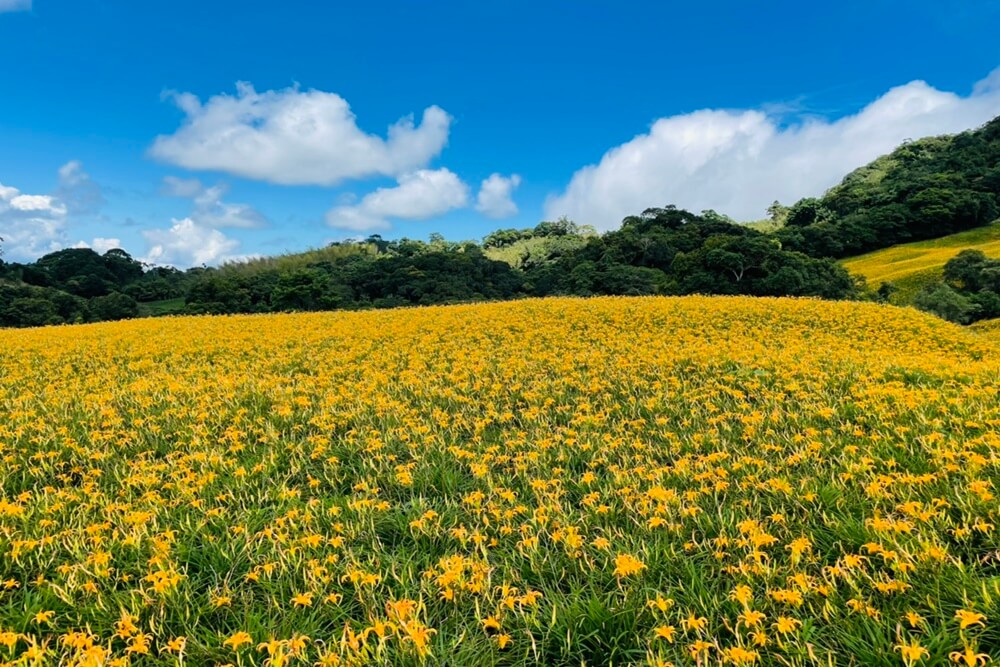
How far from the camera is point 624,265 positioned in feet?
165

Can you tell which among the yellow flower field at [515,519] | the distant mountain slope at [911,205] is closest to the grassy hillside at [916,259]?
the distant mountain slope at [911,205]

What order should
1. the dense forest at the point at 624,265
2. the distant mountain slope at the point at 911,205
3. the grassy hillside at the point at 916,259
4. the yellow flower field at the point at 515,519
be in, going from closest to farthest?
the yellow flower field at the point at 515,519
the dense forest at the point at 624,265
the grassy hillside at the point at 916,259
the distant mountain slope at the point at 911,205

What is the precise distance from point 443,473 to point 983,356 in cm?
1153

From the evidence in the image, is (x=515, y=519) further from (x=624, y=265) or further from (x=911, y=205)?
(x=911, y=205)

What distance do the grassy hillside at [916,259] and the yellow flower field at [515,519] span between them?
149 feet

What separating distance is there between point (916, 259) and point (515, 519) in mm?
66909

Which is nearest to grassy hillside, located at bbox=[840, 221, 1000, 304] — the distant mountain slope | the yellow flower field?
the distant mountain slope

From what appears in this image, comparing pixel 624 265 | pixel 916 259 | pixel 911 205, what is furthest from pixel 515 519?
pixel 911 205

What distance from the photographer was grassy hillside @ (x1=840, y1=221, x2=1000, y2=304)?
148 ft

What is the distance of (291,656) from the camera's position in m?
2.38

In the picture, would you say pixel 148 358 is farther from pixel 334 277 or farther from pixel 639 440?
pixel 334 277

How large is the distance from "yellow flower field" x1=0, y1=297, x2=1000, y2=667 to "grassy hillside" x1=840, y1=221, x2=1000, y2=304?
149 feet

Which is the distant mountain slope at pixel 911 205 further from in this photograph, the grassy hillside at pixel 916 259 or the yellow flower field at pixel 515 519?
the yellow flower field at pixel 515 519

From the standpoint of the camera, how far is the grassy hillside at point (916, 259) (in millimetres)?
45125
